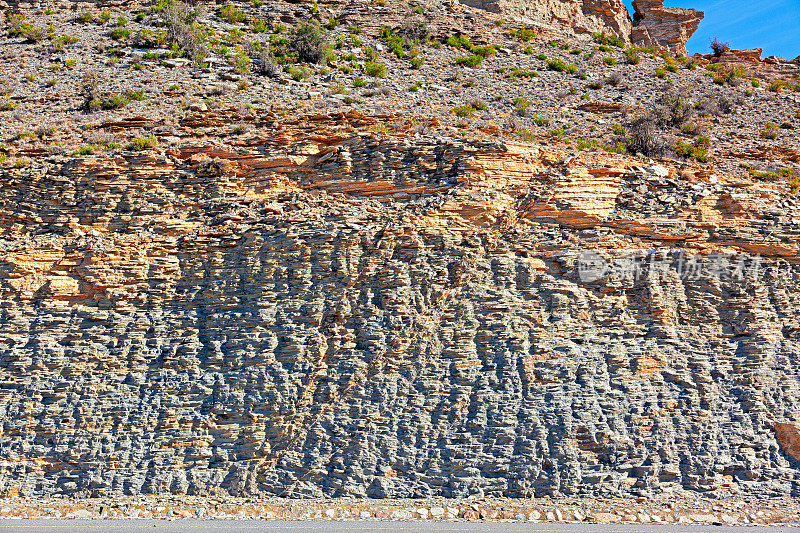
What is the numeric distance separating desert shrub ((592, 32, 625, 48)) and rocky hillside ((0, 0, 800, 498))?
9.05 m

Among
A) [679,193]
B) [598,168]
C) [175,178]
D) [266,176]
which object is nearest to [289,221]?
[266,176]

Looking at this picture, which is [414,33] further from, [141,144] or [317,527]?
[317,527]

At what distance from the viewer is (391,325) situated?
10.6 metres

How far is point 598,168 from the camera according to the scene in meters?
12.0

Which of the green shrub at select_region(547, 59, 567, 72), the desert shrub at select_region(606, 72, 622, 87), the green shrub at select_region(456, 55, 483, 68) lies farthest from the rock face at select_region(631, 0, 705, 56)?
the green shrub at select_region(456, 55, 483, 68)

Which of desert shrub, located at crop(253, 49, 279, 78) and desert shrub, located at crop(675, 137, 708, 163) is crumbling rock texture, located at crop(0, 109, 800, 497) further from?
desert shrub, located at crop(253, 49, 279, 78)

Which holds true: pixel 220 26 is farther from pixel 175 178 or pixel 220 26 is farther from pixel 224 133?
pixel 175 178

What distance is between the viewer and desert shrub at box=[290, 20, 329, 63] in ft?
57.5

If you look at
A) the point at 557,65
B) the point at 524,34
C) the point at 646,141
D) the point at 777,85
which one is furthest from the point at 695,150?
the point at 524,34

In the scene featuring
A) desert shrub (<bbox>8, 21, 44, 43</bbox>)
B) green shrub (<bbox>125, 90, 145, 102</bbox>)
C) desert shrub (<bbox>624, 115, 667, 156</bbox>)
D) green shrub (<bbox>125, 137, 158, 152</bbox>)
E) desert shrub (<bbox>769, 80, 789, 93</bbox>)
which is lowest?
green shrub (<bbox>125, 137, 158, 152</bbox>)

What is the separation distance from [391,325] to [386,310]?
1.08 ft

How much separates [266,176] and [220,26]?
10.3 metres

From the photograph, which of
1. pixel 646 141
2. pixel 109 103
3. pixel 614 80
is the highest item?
pixel 614 80

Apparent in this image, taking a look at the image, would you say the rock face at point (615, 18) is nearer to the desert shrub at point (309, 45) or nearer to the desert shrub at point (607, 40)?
the desert shrub at point (607, 40)
